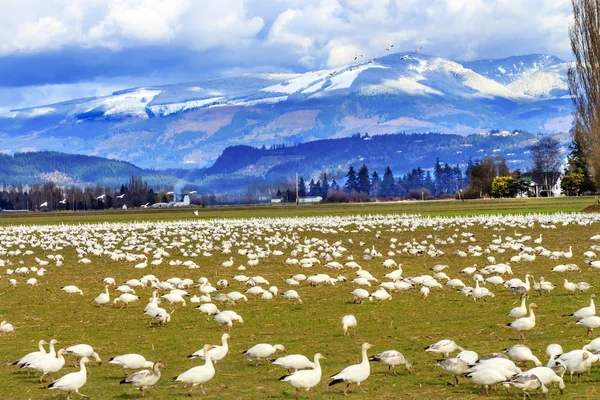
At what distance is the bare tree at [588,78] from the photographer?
2597 inches

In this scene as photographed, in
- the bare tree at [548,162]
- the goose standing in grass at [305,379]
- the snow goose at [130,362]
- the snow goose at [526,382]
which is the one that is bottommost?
the snow goose at [526,382]

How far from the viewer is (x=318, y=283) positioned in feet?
88.9

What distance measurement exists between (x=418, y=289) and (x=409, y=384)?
11658 millimetres

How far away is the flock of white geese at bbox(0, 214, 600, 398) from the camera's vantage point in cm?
1288

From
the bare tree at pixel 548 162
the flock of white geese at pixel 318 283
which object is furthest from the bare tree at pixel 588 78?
the bare tree at pixel 548 162

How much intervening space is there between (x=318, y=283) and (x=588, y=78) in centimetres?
4648

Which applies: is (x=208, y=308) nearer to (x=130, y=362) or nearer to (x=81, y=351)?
(x=81, y=351)

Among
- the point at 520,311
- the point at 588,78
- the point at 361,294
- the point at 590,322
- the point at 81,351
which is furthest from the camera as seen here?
the point at 588,78

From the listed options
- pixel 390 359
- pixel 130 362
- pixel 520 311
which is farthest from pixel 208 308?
pixel 390 359

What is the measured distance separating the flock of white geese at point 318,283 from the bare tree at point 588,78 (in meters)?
11.8

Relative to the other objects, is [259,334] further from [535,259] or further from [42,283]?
[535,259]

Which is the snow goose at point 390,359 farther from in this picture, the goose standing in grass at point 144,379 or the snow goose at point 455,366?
the goose standing in grass at point 144,379

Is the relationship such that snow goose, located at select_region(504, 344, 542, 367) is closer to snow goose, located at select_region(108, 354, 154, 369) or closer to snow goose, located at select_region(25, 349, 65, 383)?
snow goose, located at select_region(108, 354, 154, 369)

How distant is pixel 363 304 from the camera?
2252 centimetres
